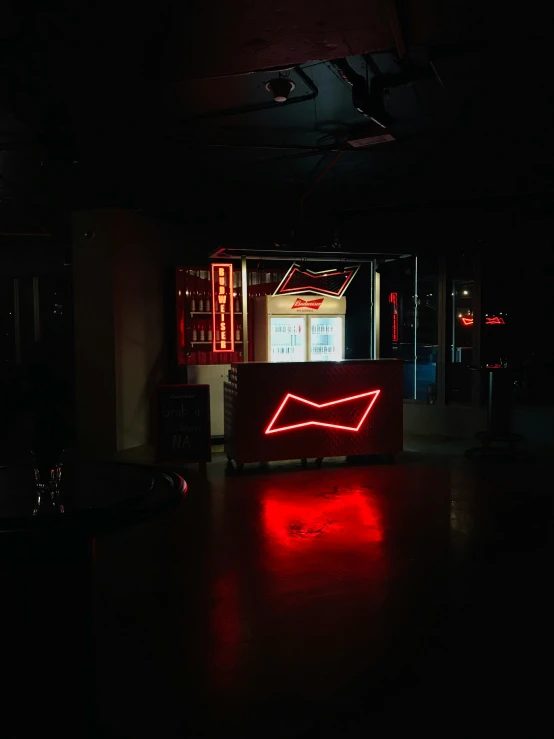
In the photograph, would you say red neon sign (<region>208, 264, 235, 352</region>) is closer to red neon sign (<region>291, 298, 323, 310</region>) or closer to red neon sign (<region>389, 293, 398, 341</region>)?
red neon sign (<region>291, 298, 323, 310</region>)

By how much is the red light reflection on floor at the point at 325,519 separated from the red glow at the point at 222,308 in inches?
127

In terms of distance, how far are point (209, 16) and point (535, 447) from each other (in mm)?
6733

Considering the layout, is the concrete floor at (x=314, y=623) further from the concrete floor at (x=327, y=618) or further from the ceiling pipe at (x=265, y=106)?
the ceiling pipe at (x=265, y=106)

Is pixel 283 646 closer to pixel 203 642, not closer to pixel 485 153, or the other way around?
pixel 203 642

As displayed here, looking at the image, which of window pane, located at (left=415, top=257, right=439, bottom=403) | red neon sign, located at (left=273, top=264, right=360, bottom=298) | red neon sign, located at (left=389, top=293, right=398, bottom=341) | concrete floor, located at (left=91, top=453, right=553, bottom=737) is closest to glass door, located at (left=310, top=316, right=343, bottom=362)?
red neon sign, located at (left=273, top=264, right=360, bottom=298)

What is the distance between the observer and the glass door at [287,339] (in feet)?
28.2

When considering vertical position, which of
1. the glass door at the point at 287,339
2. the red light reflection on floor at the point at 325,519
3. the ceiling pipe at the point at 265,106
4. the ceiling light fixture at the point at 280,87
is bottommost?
the red light reflection on floor at the point at 325,519

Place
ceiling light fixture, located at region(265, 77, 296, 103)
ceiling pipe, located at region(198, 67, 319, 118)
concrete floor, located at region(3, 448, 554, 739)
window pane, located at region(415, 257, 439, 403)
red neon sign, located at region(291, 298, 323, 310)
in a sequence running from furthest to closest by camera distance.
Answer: window pane, located at region(415, 257, 439, 403), red neon sign, located at region(291, 298, 323, 310), ceiling pipe, located at region(198, 67, 319, 118), ceiling light fixture, located at region(265, 77, 296, 103), concrete floor, located at region(3, 448, 554, 739)

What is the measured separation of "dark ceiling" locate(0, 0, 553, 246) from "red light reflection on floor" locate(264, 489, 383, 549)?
3356 millimetres

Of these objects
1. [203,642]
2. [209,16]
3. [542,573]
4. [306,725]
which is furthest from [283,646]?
[209,16]

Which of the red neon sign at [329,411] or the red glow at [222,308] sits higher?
the red glow at [222,308]

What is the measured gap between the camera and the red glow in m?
7.86

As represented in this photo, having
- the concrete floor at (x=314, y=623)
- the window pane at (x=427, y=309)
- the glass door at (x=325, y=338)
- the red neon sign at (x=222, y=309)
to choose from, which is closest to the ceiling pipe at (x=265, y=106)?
the red neon sign at (x=222, y=309)

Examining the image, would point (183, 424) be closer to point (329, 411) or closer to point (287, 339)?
point (329, 411)
